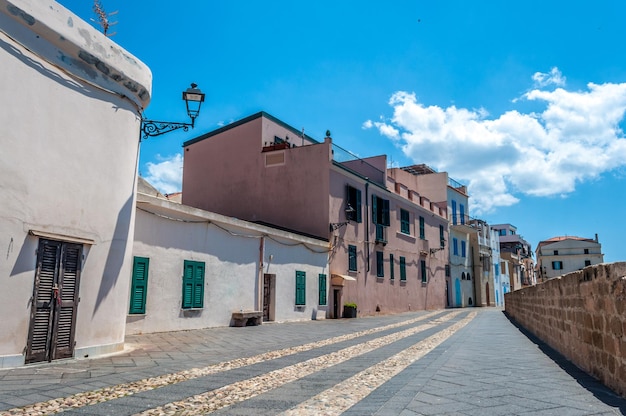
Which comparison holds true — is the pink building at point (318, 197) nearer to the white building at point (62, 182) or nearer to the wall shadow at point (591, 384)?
the white building at point (62, 182)

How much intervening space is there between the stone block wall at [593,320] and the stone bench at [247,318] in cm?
865

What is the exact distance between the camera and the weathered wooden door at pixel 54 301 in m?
6.90

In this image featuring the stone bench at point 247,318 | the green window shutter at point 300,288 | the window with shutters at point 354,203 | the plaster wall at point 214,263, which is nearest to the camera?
the plaster wall at point 214,263

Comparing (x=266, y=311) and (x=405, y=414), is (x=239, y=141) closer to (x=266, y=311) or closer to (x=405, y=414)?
(x=266, y=311)

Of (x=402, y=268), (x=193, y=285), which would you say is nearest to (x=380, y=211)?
(x=402, y=268)

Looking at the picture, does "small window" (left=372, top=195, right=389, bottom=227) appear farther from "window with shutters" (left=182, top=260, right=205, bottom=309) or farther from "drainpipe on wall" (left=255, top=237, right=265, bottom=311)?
"window with shutters" (left=182, top=260, right=205, bottom=309)

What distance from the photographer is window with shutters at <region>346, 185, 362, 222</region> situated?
2205cm

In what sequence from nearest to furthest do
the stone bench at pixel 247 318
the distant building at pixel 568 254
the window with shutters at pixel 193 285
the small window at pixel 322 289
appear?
1. the window with shutters at pixel 193 285
2. the stone bench at pixel 247 318
3. the small window at pixel 322 289
4. the distant building at pixel 568 254

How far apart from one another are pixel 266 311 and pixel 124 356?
29.2 ft

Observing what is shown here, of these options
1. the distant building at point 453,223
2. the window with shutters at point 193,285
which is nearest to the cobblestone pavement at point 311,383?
the window with shutters at point 193,285

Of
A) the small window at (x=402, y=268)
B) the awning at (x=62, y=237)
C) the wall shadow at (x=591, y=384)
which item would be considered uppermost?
the small window at (x=402, y=268)

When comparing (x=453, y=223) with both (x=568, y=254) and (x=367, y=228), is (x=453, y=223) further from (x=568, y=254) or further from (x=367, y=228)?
(x=568, y=254)

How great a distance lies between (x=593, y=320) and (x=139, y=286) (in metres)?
9.34

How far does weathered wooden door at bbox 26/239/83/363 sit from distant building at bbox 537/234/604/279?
78.2 m
